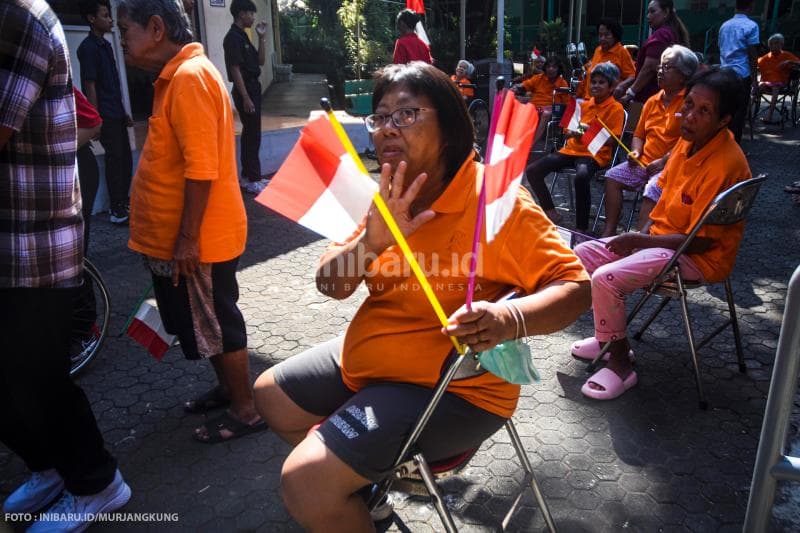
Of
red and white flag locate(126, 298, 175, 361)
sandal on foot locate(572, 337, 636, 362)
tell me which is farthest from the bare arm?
sandal on foot locate(572, 337, 636, 362)

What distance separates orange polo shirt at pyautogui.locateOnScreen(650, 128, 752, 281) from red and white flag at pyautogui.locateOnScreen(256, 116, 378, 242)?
219 cm

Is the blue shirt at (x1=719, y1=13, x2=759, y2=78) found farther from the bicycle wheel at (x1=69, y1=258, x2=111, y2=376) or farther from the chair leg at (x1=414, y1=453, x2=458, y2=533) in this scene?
the chair leg at (x1=414, y1=453, x2=458, y2=533)

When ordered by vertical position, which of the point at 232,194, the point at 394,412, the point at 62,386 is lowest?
the point at 62,386

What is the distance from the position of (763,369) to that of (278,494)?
108 inches

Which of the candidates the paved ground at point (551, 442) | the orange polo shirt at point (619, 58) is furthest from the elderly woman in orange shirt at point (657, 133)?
the orange polo shirt at point (619, 58)

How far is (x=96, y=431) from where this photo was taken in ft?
7.66

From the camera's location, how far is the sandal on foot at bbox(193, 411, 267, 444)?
2.87 m

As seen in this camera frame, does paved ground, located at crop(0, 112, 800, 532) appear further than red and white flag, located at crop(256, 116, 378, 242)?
Yes

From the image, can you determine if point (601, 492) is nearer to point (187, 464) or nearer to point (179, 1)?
point (187, 464)

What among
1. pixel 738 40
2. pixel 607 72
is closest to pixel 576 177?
pixel 607 72

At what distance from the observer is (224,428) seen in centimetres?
289

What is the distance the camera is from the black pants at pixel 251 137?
7.27 meters

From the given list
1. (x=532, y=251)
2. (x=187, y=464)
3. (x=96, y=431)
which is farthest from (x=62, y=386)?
(x=532, y=251)

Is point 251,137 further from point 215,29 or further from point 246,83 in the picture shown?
point 215,29
